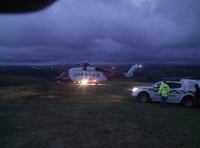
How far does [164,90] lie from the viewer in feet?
57.9

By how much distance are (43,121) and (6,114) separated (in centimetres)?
286

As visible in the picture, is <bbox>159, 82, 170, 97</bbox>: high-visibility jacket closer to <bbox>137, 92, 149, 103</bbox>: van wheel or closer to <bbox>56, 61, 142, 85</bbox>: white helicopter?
<bbox>137, 92, 149, 103</bbox>: van wheel

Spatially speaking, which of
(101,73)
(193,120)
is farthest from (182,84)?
(101,73)

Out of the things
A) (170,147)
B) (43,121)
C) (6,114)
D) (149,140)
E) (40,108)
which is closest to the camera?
(170,147)

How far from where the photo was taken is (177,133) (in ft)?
33.2

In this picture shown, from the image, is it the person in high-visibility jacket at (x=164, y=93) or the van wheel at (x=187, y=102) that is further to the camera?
the van wheel at (x=187, y=102)

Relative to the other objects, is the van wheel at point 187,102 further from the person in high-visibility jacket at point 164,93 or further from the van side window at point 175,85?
the person in high-visibility jacket at point 164,93

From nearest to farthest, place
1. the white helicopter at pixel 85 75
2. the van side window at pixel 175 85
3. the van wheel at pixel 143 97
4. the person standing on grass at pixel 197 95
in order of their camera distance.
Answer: the person standing on grass at pixel 197 95, the van side window at pixel 175 85, the van wheel at pixel 143 97, the white helicopter at pixel 85 75

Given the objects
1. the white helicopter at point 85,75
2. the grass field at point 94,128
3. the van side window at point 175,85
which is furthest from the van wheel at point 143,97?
the white helicopter at point 85,75

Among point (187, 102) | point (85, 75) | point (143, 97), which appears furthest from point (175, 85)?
point (85, 75)

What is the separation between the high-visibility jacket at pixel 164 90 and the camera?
1758 centimetres

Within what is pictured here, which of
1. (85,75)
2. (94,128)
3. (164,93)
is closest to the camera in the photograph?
(94,128)

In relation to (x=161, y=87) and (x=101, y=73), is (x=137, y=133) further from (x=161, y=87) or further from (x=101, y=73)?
(x=101, y=73)

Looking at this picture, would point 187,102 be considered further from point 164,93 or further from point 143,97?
point 143,97
